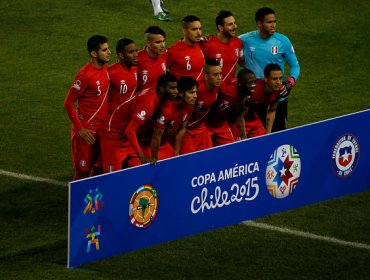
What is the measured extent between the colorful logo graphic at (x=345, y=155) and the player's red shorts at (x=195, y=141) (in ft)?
4.70

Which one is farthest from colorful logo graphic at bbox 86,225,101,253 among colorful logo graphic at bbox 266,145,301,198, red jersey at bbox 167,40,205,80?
red jersey at bbox 167,40,205,80

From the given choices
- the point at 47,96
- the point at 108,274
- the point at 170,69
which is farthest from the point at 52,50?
the point at 108,274

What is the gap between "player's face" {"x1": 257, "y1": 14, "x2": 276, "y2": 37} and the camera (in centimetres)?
1477

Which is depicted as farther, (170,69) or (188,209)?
(170,69)

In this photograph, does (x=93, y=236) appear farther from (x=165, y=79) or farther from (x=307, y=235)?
(x=307, y=235)

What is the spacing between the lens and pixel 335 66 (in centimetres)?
1970

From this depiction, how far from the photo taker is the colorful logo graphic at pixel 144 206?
479 inches

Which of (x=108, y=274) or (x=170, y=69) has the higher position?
(x=170, y=69)

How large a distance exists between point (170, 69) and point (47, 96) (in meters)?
4.31

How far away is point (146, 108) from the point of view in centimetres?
1299

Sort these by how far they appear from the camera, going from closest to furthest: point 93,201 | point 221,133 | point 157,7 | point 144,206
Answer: point 93,201 → point 144,206 → point 221,133 → point 157,7

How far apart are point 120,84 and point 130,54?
0.35 m

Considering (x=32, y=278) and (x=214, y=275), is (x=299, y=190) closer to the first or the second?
(x=214, y=275)

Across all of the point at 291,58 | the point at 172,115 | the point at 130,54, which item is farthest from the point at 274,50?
the point at 172,115
